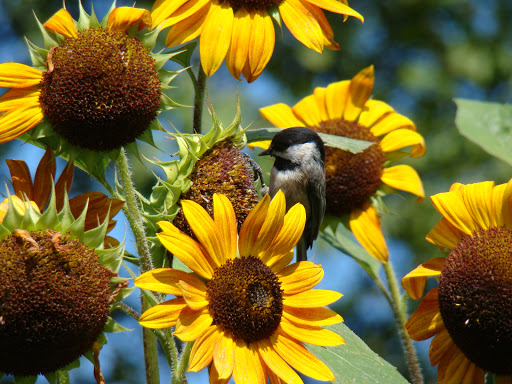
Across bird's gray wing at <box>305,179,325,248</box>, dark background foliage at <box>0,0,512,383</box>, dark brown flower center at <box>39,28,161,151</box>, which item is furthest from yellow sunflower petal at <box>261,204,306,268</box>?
Answer: dark background foliage at <box>0,0,512,383</box>

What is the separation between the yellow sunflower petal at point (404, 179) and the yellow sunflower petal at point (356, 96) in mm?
260

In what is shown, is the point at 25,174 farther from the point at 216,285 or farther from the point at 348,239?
the point at 348,239

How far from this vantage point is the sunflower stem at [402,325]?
2146mm

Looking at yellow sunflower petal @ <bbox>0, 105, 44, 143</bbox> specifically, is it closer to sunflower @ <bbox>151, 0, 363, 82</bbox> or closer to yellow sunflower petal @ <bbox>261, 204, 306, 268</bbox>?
sunflower @ <bbox>151, 0, 363, 82</bbox>

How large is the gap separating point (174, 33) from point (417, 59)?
18.1 feet

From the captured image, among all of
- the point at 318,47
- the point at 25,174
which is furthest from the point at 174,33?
the point at 25,174

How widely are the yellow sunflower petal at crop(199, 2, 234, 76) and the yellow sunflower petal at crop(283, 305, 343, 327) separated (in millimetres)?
655

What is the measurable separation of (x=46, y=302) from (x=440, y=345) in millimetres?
1081

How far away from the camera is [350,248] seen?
2648 mm

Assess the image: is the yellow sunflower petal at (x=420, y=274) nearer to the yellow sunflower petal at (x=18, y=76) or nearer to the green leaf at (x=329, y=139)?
the green leaf at (x=329, y=139)

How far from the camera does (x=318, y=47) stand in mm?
1868

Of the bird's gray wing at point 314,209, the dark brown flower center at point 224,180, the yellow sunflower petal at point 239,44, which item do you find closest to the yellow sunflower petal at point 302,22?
the yellow sunflower petal at point 239,44

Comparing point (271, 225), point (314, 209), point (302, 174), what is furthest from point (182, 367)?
point (302, 174)

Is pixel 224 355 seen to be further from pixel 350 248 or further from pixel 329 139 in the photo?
pixel 350 248
